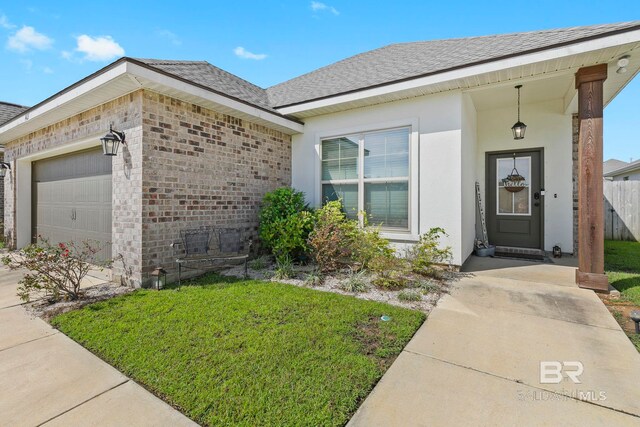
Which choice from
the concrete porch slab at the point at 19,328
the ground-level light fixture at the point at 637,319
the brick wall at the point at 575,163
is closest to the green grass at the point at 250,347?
the concrete porch slab at the point at 19,328

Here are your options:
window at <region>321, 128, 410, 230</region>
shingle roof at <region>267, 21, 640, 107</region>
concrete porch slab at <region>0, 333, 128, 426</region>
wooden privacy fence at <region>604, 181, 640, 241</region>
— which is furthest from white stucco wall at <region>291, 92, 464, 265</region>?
wooden privacy fence at <region>604, 181, 640, 241</region>

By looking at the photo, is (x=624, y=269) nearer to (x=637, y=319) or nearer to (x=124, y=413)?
(x=637, y=319)

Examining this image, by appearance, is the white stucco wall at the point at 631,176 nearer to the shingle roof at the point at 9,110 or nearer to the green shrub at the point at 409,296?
the green shrub at the point at 409,296

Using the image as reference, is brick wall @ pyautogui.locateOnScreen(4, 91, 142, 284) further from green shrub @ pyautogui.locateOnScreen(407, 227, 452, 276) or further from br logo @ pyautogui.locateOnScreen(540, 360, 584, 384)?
br logo @ pyautogui.locateOnScreen(540, 360, 584, 384)

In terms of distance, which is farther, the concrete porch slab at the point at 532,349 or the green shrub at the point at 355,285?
the green shrub at the point at 355,285

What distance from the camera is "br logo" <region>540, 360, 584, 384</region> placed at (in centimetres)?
214

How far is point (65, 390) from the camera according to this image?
208 cm

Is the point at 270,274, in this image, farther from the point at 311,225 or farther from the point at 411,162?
the point at 411,162

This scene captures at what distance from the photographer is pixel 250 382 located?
2.08m

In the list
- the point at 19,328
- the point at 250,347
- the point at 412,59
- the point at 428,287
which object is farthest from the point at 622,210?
the point at 19,328

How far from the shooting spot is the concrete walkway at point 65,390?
1.79 m

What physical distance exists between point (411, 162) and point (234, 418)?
499cm

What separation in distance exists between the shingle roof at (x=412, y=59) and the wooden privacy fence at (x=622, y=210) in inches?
294

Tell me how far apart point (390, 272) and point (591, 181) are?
314 centimetres
